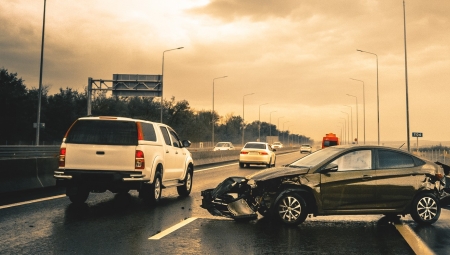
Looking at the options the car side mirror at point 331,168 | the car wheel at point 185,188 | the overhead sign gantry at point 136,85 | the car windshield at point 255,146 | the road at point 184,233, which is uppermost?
the overhead sign gantry at point 136,85

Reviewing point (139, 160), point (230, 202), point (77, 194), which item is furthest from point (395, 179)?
point (77, 194)

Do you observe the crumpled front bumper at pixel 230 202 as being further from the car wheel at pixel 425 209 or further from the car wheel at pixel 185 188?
the car wheel at pixel 185 188

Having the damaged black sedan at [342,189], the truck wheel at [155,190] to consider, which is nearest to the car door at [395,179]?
the damaged black sedan at [342,189]

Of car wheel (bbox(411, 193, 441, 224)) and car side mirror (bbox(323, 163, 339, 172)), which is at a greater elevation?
car side mirror (bbox(323, 163, 339, 172))

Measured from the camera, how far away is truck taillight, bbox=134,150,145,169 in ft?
34.7

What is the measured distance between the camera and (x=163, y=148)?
12062 mm

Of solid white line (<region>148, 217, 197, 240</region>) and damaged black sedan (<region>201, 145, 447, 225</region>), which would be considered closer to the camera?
solid white line (<region>148, 217, 197, 240</region>)

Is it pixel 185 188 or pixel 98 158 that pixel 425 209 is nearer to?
pixel 98 158

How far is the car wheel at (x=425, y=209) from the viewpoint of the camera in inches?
354

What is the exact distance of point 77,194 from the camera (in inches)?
450

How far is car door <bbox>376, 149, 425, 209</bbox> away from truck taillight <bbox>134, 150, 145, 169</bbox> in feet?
15.9

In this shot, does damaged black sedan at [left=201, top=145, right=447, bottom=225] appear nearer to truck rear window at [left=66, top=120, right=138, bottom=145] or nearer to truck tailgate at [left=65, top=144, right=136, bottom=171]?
truck tailgate at [left=65, top=144, right=136, bottom=171]

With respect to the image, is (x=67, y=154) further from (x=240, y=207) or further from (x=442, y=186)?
(x=442, y=186)

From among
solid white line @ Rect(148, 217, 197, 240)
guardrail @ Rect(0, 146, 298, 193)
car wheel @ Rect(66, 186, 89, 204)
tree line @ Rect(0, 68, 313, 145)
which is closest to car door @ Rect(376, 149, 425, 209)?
solid white line @ Rect(148, 217, 197, 240)
